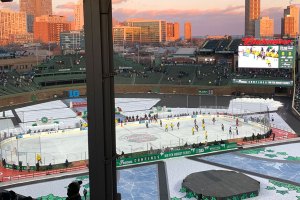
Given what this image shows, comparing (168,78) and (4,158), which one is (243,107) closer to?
(168,78)

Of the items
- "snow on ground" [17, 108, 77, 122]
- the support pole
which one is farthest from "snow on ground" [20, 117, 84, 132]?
the support pole

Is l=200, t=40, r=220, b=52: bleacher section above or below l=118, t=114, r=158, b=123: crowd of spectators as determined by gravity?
above

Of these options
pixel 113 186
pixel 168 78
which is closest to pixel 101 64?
pixel 113 186

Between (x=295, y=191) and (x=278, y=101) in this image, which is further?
(x=278, y=101)

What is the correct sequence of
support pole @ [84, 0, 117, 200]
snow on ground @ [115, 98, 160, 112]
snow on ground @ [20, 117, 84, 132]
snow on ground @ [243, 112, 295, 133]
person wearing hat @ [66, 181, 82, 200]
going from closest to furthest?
person wearing hat @ [66, 181, 82, 200]
support pole @ [84, 0, 117, 200]
snow on ground @ [243, 112, 295, 133]
snow on ground @ [20, 117, 84, 132]
snow on ground @ [115, 98, 160, 112]

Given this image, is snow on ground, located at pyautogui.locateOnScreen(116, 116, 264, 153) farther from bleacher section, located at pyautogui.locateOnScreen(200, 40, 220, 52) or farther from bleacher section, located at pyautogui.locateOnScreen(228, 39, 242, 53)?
bleacher section, located at pyautogui.locateOnScreen(200, 40, 220, 52)

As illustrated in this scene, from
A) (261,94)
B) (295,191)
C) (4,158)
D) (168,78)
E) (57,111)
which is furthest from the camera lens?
(168,78)
